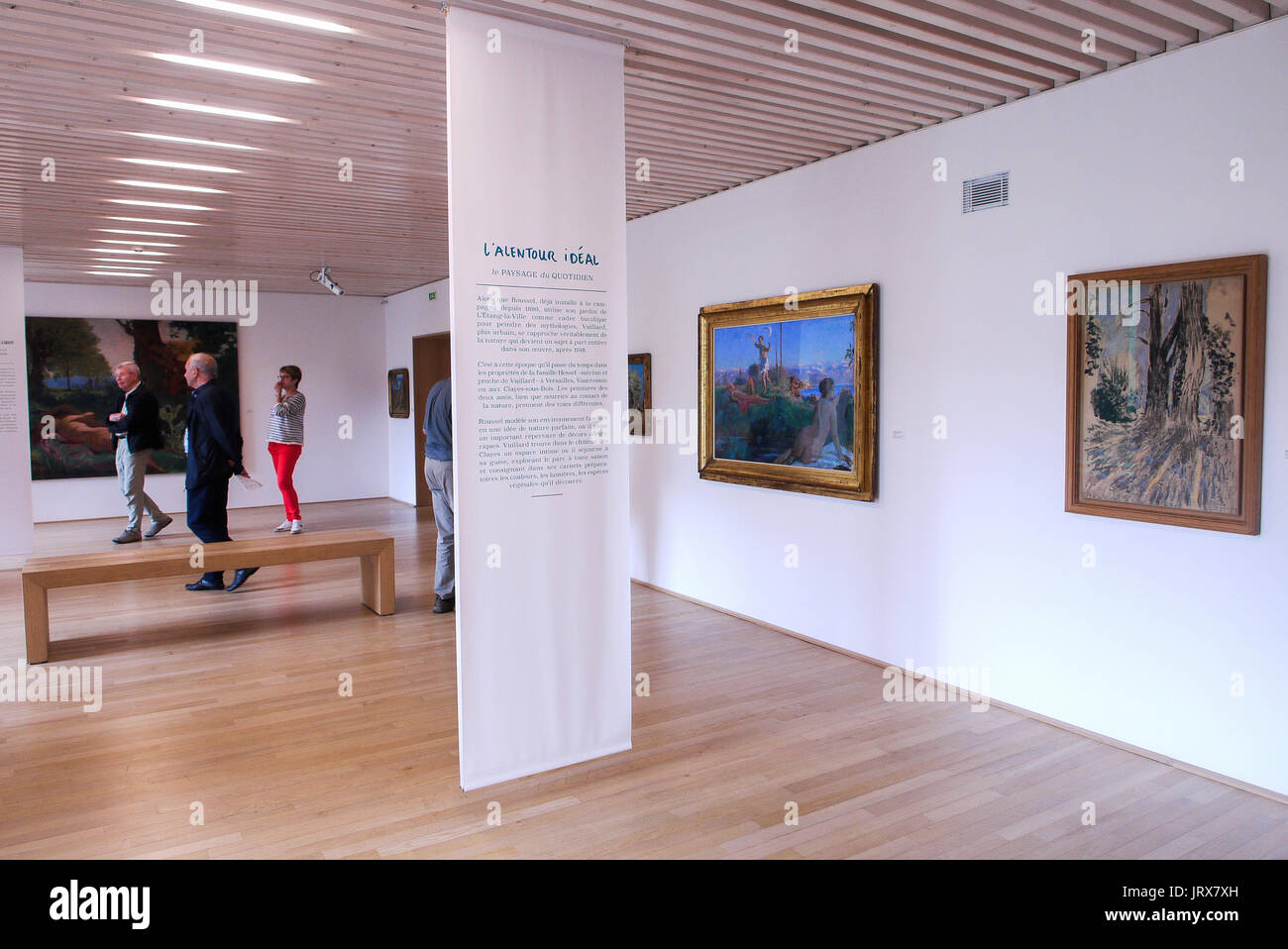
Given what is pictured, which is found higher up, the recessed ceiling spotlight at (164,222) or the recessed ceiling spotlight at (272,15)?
the recessed ceiling spotlight at (164,222)

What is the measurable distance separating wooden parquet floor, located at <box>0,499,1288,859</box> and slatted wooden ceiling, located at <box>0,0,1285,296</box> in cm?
350

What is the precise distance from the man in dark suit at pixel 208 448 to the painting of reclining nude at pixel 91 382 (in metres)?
5.46

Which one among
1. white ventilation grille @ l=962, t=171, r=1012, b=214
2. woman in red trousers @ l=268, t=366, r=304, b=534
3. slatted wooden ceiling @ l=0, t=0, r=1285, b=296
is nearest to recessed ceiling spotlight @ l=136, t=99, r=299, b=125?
slatted wooden ceiling @ l=0, t=0, r=1285, b=296

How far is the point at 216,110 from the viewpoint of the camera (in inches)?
212

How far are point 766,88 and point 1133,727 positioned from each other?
3.93 meters

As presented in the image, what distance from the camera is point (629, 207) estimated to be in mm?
8000

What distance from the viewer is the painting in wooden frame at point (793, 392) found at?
603 centimetres

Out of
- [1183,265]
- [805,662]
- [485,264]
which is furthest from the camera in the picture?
[805,662]

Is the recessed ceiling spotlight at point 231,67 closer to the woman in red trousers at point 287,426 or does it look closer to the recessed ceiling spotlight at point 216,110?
the recessed ceiling spotlight at point 216,110

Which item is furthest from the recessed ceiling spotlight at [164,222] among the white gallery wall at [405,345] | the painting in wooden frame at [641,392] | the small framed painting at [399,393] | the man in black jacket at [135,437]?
the small framed painting at [399,393]

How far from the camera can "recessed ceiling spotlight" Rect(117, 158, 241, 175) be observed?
644cm

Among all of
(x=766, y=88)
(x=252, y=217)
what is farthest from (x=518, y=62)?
(x=252, y=217)

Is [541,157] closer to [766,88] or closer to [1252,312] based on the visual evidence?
[766,88]

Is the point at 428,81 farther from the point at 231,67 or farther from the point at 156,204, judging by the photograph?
the point at 156,204
